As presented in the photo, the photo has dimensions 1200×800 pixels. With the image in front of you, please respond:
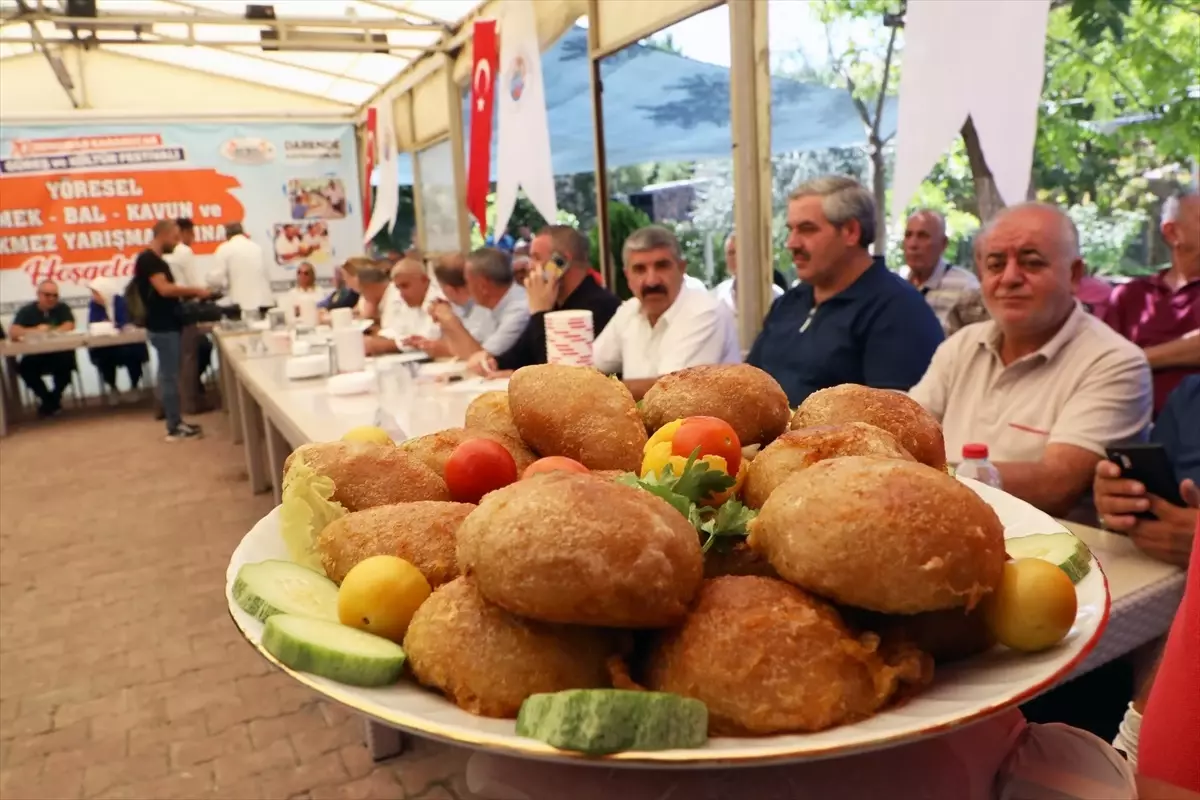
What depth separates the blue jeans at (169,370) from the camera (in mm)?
8016

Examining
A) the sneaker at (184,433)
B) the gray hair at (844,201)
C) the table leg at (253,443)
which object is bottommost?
the sneaker at (184,433)

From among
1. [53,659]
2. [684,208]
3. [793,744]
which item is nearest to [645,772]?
[793,744]

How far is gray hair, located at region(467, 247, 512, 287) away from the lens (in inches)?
209

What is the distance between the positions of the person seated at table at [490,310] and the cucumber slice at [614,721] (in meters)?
4.18

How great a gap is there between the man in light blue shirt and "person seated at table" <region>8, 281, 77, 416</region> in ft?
20.4

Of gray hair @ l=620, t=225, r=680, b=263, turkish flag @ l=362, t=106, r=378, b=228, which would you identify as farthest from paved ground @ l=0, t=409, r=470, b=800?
turkish flag @ l=362, t=106, r=378, b=228

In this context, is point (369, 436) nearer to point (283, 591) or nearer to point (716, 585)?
point (283, 591)

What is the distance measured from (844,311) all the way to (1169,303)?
163 cm

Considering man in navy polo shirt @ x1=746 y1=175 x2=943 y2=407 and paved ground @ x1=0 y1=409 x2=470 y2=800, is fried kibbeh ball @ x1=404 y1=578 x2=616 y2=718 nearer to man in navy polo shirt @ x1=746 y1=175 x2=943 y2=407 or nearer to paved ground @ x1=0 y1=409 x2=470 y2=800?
paved ground @ x1=0 y1=409 x2=470 y2=800

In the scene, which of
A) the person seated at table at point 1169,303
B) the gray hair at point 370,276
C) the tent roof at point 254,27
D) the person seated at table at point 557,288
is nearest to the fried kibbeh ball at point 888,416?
the person seated at table at point 1169,303

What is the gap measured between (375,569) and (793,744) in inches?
14.4

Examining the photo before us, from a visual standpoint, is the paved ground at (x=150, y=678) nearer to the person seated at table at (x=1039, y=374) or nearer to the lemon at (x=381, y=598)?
the lemon at (x=381, y=598)

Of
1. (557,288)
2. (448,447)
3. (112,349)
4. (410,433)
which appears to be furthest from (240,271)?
(448,447)

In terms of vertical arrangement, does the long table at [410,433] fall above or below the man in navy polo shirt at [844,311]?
below
